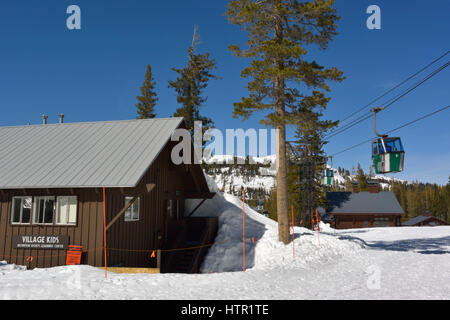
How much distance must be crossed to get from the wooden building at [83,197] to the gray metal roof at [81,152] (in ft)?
0.16

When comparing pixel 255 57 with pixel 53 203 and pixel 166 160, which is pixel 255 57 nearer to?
pixel 166 160

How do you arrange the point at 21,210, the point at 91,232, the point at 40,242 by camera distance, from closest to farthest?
the point at 91,232, the point at 40,242, the point at 21,210

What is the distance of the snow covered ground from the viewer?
29.3 feet

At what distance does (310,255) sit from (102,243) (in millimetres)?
9358

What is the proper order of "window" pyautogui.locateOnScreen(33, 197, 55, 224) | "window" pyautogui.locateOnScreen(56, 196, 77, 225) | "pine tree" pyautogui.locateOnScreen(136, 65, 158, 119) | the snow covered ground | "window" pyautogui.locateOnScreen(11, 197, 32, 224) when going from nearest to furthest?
the snow covered ground → "window" pyautogui.locateOnScreen(56, 196, 77, 225) → "window" pyautogui.locateOnScreen(33, 197, 55, 224) → "window" pyautogui.locateOnScreen(11, 197, 32, 224) → "pine tree" pyautogui.locateOnScreen(136, 65, 158, 119)

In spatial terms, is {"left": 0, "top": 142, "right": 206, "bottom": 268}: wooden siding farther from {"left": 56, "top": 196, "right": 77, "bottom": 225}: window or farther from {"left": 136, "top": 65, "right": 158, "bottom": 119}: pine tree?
{"left": 136, "top": 65, "right": 158, "bottom": 119}: pine tree

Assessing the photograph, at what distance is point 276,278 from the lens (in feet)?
39.2

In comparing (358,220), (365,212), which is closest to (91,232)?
(365,212)

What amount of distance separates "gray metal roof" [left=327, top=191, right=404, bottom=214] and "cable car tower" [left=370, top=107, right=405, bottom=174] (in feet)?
143

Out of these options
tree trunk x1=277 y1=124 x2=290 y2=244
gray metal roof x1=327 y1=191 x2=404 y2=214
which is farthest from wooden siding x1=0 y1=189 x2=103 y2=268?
gray metal roof x1=327 y1=191 x2=404 y2=214

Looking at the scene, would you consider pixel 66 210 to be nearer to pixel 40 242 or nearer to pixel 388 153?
pixel 40 242

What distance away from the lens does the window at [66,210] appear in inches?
557

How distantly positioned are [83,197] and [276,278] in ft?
27.6
